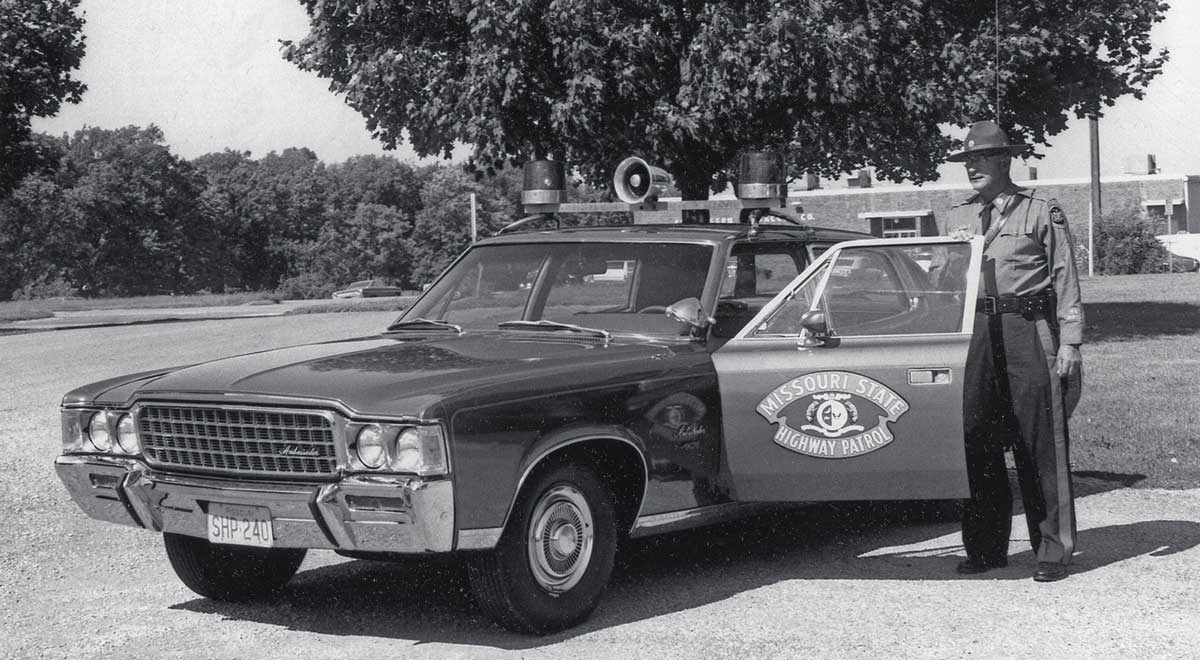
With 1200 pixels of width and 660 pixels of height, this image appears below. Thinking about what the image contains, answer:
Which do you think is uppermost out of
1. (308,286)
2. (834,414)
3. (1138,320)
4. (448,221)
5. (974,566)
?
(448,221)

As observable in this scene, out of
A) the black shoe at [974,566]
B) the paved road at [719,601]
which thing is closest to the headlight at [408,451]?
the paved road at [719,601]

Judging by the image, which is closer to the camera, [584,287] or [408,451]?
[408,451]

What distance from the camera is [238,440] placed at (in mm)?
5543

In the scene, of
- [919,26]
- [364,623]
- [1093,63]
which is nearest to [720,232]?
[364,623]

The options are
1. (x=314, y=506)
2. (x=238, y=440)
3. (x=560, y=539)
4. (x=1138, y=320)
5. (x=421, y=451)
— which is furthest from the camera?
(x=1138, y=320)

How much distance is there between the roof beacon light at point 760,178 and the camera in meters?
7.89

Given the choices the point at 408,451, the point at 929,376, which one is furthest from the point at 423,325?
the point at 929,376

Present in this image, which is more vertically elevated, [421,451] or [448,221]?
[448,221]

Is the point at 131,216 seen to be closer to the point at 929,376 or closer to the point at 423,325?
the point at 423,325

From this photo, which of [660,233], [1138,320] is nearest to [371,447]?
[660,233]

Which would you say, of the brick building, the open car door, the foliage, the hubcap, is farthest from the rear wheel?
the brick building

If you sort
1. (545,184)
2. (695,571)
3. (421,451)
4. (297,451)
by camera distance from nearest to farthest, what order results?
(421,451) < (297,451) < (695,571) < (545,184)

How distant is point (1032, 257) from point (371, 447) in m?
3.06

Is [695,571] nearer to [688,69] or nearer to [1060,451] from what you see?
[1060,451]
